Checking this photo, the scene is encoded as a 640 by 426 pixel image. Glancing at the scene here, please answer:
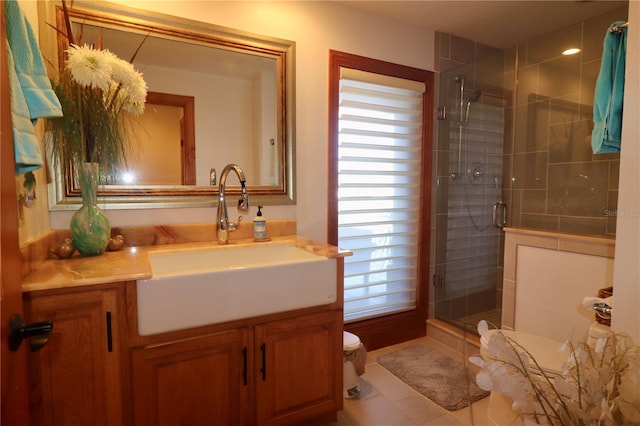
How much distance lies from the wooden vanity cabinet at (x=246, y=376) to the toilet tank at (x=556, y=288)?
1.33 metres

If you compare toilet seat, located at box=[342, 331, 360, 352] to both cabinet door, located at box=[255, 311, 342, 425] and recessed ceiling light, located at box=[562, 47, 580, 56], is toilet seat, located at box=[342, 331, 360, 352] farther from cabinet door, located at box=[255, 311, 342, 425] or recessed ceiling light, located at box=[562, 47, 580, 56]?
recessed ceiling light, located at box=[562, 47, 580, 56]

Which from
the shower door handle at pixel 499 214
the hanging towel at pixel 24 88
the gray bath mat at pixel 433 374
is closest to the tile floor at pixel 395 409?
the gray bath mat at pixel 433 374

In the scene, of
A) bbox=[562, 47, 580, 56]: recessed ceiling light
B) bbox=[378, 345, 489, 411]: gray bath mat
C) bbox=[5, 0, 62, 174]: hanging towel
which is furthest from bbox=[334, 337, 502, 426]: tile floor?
bbox=[562, 47, 580, 56]: recessed ceiling light

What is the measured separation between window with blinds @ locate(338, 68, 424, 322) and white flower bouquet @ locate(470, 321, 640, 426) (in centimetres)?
173

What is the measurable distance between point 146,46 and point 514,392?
198 cm

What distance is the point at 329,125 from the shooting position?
217 centimetres

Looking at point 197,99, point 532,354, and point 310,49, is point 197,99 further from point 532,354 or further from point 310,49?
point 532,354

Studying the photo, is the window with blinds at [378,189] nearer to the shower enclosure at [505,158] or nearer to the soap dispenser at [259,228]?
the shower enclosure at [505,158]

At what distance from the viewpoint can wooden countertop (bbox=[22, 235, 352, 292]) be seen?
1.06 m

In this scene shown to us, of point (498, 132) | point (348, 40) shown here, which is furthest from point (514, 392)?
point (498, 132)

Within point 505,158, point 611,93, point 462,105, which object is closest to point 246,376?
point 611,93

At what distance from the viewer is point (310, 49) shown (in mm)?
2090

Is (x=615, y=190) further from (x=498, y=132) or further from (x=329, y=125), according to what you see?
(x=329, y=125)

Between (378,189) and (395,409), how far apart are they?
1.34 metres
